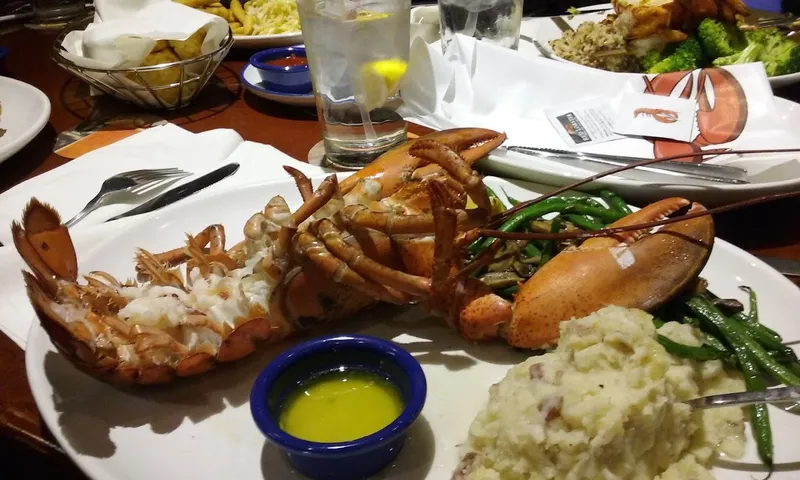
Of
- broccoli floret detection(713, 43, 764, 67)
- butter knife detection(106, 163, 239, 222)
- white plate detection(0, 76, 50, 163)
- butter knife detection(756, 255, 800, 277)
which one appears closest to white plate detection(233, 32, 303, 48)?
white plate detection(0, 76, 50, 163)

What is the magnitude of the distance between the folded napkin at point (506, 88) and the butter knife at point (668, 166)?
0.22m

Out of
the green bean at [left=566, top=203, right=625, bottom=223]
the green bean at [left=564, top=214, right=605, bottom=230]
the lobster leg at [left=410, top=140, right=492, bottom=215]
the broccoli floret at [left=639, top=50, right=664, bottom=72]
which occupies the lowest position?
the green bean at [left=564, top=214, right=605, bottom=230]

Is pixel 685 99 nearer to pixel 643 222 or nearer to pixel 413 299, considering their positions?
pixel 643 222

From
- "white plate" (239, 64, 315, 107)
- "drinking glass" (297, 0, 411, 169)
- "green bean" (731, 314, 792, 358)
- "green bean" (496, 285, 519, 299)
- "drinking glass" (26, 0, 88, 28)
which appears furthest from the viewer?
"drinking glass" (26, 0, 88, 28)

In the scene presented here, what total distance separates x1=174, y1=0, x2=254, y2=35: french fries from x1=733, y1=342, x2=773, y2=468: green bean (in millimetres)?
3169

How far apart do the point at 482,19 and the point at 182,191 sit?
1761 mm

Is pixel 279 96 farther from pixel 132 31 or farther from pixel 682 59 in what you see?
pixel 682 59

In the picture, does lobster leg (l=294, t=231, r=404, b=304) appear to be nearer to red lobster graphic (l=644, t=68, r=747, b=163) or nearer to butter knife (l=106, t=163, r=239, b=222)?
butter knife (l=106, t=163, r=239, b=222)

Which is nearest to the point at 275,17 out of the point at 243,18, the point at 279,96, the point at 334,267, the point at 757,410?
the point at 243,18

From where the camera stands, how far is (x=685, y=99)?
96.4 inches

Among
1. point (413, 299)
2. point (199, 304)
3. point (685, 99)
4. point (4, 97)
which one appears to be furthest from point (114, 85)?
point (685, 99)

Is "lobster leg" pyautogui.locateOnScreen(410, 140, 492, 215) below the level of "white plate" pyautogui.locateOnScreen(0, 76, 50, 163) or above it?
above

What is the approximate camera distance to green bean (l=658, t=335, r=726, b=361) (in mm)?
1270

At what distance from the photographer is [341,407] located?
1.28 metres
